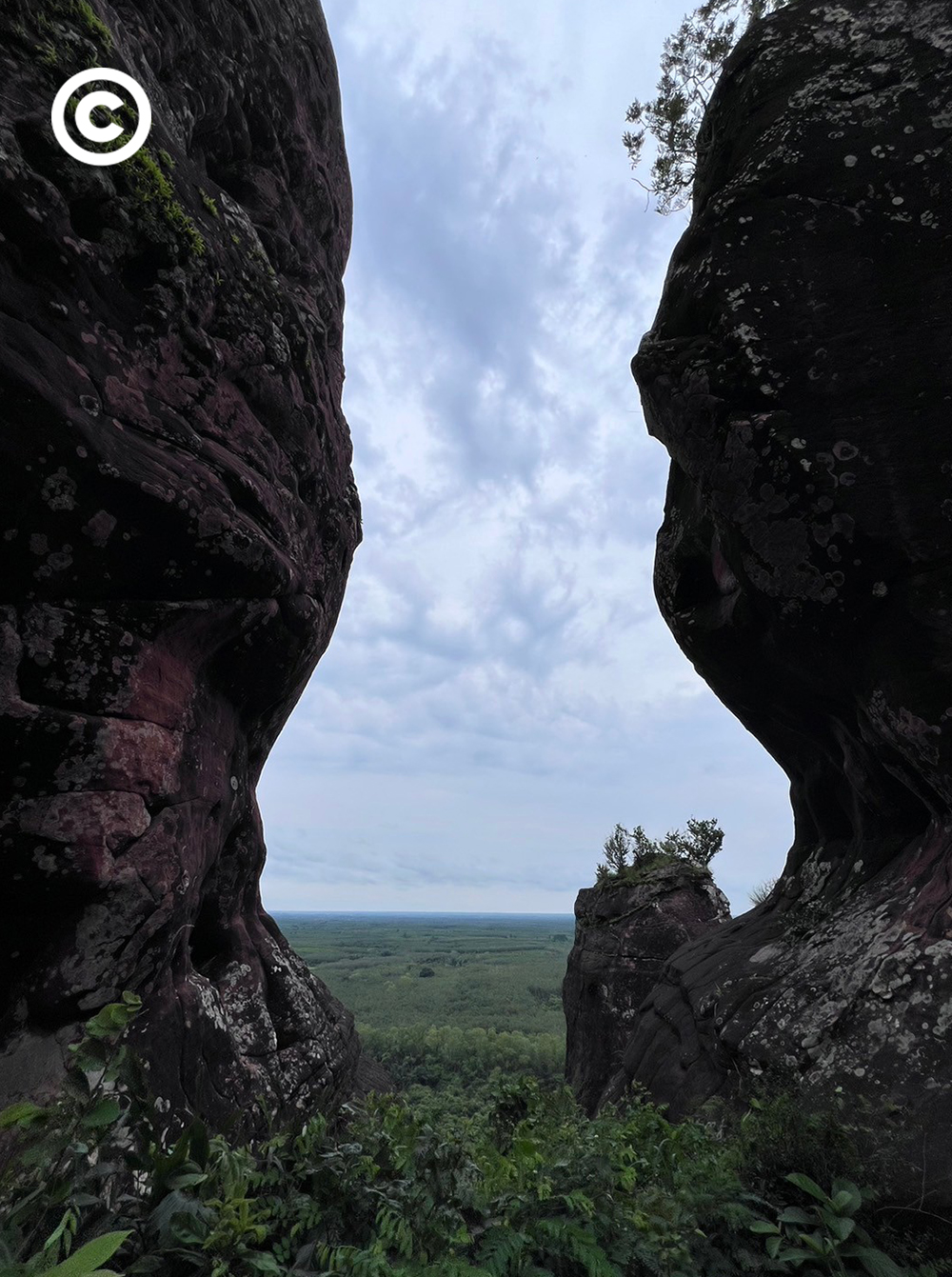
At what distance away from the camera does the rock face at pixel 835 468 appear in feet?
26.9

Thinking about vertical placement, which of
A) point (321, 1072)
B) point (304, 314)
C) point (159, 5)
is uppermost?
point (159, 5)

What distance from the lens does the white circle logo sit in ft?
24.6

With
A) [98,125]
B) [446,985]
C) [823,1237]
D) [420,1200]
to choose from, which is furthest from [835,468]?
[446,985]

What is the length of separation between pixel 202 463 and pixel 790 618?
8.80m

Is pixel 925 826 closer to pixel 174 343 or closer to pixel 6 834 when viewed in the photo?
pixel 6 834

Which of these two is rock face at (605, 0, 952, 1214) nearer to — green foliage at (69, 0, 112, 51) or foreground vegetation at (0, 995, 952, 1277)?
foreground vegetation at (0, 995, 952, 1277)

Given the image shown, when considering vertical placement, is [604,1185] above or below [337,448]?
below

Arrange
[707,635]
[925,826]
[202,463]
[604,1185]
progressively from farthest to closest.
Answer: [707,635], [925,826], [202,463], [604,1185]

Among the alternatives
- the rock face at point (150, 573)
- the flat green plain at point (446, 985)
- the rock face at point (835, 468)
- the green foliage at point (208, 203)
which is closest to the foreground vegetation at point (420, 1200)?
the rock face at point (835, 468)

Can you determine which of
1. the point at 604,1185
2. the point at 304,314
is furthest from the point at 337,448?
the point at 604,1185

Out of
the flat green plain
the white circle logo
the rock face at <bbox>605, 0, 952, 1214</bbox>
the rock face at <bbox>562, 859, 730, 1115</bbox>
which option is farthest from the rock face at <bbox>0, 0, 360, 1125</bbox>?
the flat green plain

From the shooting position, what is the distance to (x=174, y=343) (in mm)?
9078

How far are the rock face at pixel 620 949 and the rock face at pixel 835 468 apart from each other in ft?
25.4

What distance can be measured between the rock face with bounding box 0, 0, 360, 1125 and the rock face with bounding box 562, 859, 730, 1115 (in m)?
9.16
